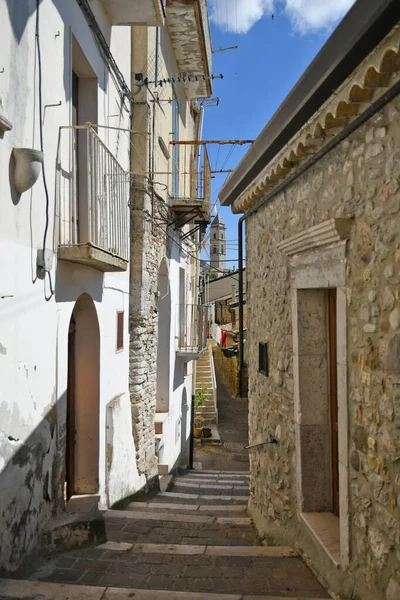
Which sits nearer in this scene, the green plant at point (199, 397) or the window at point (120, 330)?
the window at point (120, 330)

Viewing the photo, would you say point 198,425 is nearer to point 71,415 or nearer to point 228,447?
point 228,447

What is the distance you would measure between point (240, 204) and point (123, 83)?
99.6 inches

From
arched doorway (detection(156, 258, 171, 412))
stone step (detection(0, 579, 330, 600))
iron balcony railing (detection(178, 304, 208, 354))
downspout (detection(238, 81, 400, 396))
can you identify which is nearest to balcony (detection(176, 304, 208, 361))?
iron balcony railing (detection(178, 304, 208, 354))

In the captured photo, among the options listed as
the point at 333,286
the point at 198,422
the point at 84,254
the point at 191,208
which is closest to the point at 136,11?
the point at 84,254

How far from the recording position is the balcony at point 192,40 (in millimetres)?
9344

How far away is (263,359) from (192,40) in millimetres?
7864

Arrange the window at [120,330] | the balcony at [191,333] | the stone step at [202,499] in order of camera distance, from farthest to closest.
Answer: the balcony at [191,333] < the stone step at [202,499] < the window at [120,330]

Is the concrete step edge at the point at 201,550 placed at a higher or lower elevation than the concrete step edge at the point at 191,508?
higher

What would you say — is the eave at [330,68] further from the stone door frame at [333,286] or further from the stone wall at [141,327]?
the stone wall at [141,327]

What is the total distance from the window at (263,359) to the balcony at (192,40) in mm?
6850

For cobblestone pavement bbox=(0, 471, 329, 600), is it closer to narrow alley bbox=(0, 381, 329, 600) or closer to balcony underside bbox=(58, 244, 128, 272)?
narrow alley bbox=(0, 381, 329, 600)

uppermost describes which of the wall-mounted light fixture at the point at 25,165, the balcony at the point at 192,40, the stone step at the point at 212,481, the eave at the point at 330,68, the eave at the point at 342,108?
the balcony at the point at 192,40

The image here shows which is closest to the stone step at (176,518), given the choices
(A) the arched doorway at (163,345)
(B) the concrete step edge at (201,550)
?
(B) the concrete step edge at (201,550)

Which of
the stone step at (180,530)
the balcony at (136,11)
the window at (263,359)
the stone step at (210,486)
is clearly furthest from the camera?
the stone step at (210,486)
